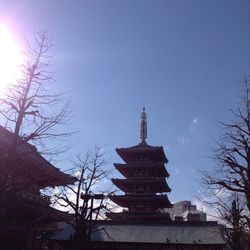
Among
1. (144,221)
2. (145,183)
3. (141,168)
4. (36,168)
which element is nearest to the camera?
(36,168)

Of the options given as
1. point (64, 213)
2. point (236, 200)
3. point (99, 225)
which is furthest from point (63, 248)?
point (236, 200)

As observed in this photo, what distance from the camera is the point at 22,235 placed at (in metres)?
21.0

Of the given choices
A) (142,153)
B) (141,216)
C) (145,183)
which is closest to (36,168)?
(141,216)

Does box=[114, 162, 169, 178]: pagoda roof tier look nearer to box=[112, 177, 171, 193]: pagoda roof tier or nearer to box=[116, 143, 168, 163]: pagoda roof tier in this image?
box=[116, 143, 168, 163]: pagoda roof tier

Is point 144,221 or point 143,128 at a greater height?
point 143,128

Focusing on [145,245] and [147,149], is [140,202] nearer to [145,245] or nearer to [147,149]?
[147,149]

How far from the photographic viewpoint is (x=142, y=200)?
48594mm

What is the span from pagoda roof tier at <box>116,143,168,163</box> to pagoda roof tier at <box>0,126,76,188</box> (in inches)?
1051

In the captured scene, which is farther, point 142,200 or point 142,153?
point 142,153

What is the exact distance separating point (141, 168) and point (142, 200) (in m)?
4.51

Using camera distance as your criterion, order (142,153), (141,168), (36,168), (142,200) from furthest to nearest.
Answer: (142,153) → (141,168) → (142,200) → (36,168)

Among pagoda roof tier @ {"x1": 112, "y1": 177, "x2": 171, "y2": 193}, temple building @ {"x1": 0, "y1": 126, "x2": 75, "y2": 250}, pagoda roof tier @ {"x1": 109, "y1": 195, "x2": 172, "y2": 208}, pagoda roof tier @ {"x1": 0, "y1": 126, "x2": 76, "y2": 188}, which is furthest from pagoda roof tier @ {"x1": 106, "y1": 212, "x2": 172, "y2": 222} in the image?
pagoda roof tier @ {"x1": 0, "y1": 126, "x2": 76, "y2": 188}

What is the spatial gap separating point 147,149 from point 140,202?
694cm

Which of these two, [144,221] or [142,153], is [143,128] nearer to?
[142,153]
